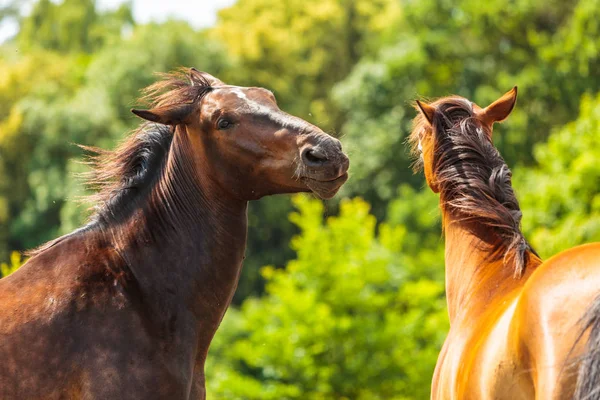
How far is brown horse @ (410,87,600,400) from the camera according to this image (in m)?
4.18

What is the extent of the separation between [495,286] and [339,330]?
15547 mm

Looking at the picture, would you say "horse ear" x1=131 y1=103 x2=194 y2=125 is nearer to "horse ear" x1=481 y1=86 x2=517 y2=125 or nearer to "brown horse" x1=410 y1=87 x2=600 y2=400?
"brown horse" x1=410 y1=87 x2=600 y2=400

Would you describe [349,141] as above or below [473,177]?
above

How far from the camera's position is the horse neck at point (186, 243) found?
17.9ft

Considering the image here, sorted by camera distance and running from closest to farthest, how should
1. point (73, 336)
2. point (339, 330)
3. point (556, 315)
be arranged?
point (556, 315) → point (73, 336) → point (339, 330)

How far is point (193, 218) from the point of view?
225 inches

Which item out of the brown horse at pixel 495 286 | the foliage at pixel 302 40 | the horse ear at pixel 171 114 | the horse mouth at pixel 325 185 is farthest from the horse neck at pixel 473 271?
the foliage at pixel 302 40

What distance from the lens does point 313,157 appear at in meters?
5.46

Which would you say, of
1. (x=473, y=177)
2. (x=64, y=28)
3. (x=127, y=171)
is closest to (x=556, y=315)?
(x=473, y=177)

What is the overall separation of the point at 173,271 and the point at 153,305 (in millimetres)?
240

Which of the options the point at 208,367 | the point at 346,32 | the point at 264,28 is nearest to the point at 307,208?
the point at 208,367

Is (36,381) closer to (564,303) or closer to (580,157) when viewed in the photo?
(564,303)

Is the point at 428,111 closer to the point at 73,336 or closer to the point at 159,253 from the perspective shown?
the point at 159,253

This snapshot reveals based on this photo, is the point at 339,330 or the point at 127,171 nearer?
the point at 127,171
